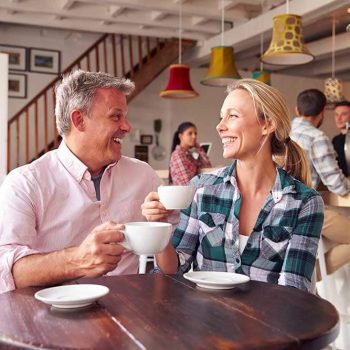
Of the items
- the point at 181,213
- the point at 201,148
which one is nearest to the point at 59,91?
the point at 181,213

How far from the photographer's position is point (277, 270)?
1.76 meters

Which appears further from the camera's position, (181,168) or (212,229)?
(181,168)

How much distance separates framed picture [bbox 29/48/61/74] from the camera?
29.9 ft

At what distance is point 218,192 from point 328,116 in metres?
9.78

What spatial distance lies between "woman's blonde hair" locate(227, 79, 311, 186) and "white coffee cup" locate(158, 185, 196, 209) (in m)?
0.61

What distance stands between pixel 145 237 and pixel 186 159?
14.6 feet

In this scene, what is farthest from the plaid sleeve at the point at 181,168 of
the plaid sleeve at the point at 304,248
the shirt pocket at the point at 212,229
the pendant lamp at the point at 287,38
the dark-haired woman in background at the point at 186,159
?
the plaid sleeve at the point at 304,248

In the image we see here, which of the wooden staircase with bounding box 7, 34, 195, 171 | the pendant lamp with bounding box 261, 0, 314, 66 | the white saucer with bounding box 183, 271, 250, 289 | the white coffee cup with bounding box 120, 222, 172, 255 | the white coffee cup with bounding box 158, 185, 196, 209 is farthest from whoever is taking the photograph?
the wooden staircase with bounding box 7, 34, 195, 171

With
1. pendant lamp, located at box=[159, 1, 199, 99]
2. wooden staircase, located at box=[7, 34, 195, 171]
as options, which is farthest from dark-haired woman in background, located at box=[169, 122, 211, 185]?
wooden staircase, located at box=[7, 34, 195, 171]

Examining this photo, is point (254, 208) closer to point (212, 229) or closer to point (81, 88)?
point (212, 229)

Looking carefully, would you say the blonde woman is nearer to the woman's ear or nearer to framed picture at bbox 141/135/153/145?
the woman's ear

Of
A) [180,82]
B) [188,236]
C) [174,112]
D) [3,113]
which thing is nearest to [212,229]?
[188,236]

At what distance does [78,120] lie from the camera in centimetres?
195

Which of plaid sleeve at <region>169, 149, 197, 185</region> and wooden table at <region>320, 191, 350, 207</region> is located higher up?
plaid sleeve at <region>169, 149, 197, 185</region>
